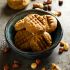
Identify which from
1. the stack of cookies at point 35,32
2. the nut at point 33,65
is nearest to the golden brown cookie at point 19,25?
the stack of cookies at point 35,32

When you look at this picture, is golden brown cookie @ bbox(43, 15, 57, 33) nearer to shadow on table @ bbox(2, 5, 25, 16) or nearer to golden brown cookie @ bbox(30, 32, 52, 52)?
golden brown cookie @ bbox(30, 32, 52, 52)

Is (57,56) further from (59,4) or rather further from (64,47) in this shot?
(59,4)

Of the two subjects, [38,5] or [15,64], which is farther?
[38,5]

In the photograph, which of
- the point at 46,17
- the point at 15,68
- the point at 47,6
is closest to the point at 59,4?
the point at 47,6

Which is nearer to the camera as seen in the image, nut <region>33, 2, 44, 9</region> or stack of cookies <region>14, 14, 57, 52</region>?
stack of cookies <region>14, 14, 57, 52</region>

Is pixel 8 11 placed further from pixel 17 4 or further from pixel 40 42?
pixel 40 42

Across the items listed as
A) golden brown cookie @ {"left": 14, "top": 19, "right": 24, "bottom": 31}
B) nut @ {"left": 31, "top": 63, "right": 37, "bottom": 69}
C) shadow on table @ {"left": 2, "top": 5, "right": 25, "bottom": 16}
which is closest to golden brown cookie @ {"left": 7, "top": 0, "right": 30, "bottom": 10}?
shadow on table @ {"left": 2, "top": 5, "right": 25, "bottom": 16}

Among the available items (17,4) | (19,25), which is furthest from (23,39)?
(17,4)

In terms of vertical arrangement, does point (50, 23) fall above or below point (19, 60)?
above
